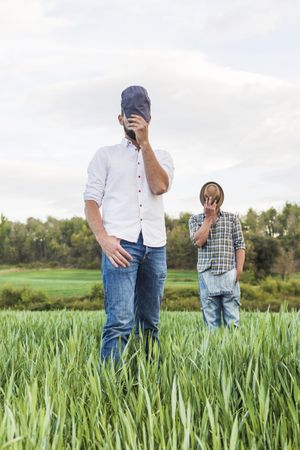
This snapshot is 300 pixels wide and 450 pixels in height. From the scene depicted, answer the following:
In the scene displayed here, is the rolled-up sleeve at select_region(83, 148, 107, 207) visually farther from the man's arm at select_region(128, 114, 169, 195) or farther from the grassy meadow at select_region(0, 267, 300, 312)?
the grassy meadow at select_region(0, 267, 300, 312)

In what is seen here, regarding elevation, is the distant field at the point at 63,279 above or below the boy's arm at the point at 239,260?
below

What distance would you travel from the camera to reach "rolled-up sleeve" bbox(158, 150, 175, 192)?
3.21 metres

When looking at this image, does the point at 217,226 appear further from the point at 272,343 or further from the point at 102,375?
the point at 102,375

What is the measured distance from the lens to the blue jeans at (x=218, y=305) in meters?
4.87

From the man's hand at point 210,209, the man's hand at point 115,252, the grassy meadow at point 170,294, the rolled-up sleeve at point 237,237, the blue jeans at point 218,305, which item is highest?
the man's hand at point 210,209

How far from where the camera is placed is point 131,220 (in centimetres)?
306

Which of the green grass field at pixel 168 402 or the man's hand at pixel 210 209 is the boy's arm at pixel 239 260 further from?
the green grass field at pixel 168 402

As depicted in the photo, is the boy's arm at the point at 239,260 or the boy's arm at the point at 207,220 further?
the boy's arm at the point at 239,260

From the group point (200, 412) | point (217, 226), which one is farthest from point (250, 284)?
point (200, 412)

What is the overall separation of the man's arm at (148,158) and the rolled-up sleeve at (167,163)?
0.13 m

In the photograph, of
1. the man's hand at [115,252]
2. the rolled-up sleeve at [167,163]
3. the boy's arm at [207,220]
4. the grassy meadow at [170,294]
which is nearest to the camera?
the man's hand at [115,252]

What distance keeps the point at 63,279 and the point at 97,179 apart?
13.5 metres

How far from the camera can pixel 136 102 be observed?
3.02 m

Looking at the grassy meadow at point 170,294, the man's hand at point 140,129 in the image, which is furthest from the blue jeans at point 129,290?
the grassy meadow at point 170,294
